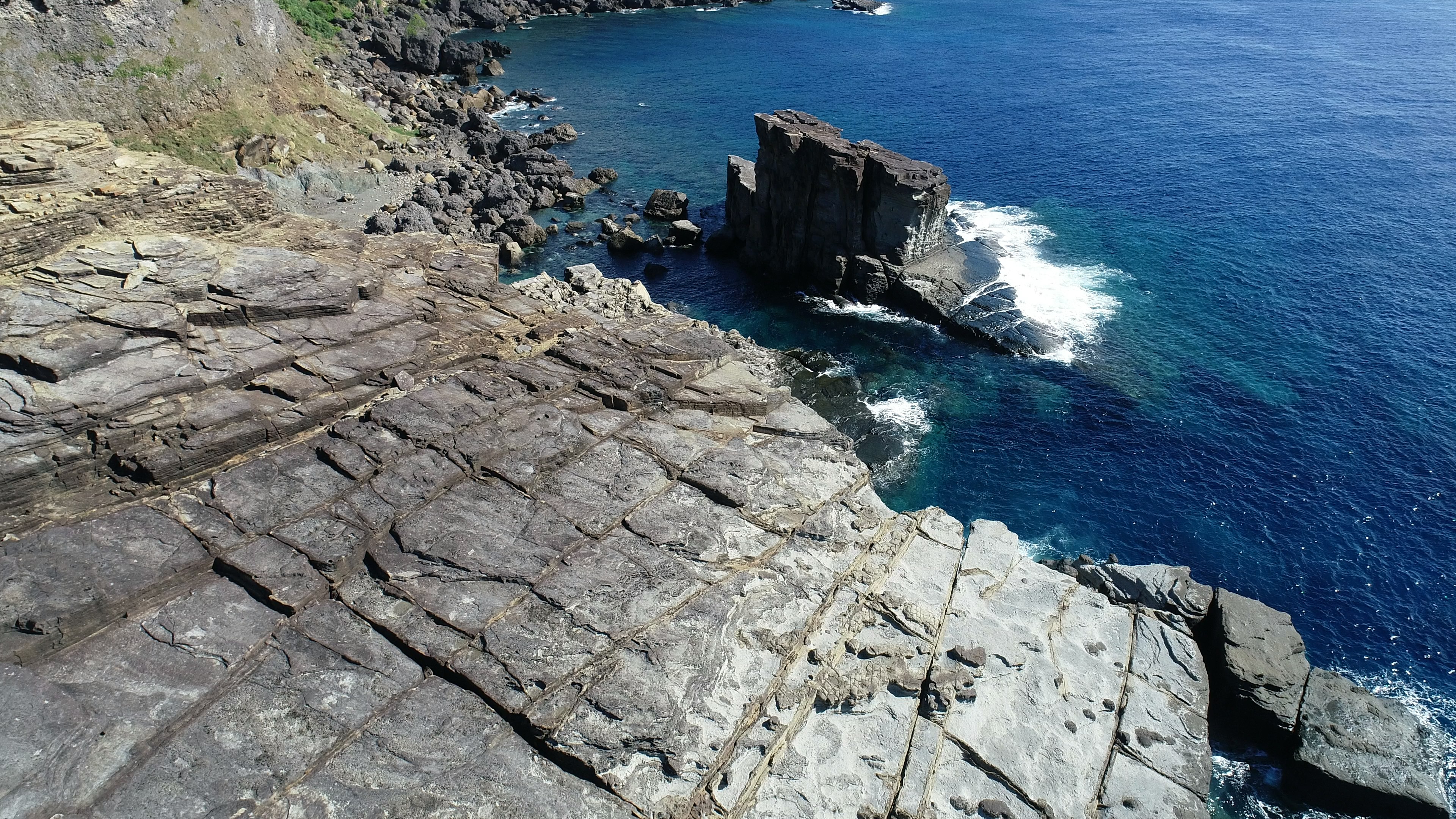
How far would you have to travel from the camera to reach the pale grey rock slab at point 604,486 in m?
30.6

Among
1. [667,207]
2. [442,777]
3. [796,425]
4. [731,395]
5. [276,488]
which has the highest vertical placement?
[276,488]

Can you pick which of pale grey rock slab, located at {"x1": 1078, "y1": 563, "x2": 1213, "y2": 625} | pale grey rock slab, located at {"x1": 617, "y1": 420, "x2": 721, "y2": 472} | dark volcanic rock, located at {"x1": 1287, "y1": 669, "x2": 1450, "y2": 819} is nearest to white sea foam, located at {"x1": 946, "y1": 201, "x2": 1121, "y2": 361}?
pale grey rock slab, located at {"x1": 1078, "y1": 563, "x2": 1213, "y2": 625}

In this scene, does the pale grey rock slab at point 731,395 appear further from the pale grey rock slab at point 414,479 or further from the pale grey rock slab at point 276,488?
the pale grey rock slab at point 276,488

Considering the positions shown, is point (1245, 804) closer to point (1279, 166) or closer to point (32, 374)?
point (32, 374)

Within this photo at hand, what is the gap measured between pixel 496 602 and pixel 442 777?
5873 millimetres

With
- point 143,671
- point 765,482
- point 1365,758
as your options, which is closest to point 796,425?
point 765,482

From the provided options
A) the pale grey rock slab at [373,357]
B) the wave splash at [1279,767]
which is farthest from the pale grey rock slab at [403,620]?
the wave splash at [1279,767]

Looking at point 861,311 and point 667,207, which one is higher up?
point 667,207

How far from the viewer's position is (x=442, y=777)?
22016 millimetres

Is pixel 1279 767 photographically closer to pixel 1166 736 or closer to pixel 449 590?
pixel 1166 736

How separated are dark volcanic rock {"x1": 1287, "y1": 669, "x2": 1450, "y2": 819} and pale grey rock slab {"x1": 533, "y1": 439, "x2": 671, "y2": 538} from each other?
27.0 meters

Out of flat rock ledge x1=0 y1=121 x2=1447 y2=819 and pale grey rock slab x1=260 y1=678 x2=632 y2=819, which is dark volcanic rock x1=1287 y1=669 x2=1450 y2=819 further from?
pale grey rock slab x1=260 y1=678 x2=632 y2=819

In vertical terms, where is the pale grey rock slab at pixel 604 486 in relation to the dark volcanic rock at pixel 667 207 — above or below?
above

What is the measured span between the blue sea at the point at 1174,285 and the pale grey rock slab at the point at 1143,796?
682 cm
